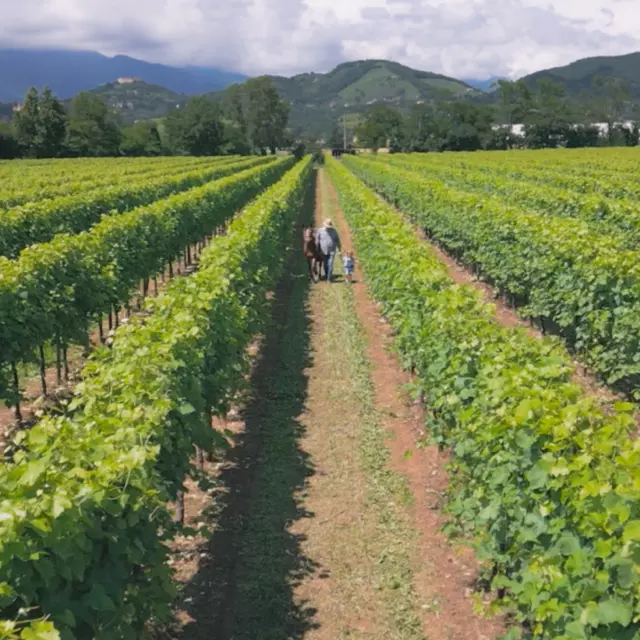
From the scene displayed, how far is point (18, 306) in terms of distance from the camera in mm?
8664

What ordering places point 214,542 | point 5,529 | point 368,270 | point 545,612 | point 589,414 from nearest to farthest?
point 5,529 → point 545,612 → point 589,414 → point 214,542 → point 368,270

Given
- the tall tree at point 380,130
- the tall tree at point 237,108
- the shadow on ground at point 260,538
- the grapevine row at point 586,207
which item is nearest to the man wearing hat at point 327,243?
the grapevine row at point 586,207

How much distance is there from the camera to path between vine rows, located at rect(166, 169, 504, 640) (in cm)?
558

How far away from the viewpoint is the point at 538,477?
4.23 m

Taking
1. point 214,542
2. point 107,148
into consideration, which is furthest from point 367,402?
point 107,148

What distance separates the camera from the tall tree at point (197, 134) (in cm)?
10619

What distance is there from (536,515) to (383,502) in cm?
302

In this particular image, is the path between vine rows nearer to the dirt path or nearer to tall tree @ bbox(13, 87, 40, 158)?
the dirt path

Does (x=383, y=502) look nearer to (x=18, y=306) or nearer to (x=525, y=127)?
(x=18, y=306)

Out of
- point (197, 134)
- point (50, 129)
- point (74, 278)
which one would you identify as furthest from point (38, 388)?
point (197, 134)

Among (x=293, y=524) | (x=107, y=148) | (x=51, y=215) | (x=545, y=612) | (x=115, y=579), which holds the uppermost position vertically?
(x=107, y=148)

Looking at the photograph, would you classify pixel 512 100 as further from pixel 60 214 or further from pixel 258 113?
pixel 60 214

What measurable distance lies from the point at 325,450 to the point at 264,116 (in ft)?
418

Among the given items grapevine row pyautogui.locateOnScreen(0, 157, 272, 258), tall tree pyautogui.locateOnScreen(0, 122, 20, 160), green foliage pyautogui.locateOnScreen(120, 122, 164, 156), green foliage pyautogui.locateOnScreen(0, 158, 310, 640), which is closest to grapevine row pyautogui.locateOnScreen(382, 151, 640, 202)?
grapevine row pyautogui.locateOnScreen(0, 157, 272, 258)
